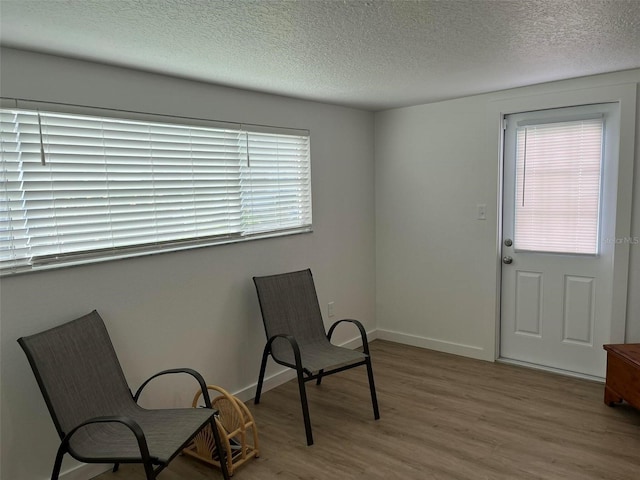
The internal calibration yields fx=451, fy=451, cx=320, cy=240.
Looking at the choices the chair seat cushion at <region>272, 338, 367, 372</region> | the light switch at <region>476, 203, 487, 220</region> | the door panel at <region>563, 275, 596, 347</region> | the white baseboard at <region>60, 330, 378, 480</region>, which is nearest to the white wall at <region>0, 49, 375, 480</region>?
the white baseboard at <region>60, 330, 378, 480</region>

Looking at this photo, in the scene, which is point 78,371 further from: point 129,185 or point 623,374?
point 623,374

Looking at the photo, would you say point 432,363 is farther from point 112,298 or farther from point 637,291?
point 112,298

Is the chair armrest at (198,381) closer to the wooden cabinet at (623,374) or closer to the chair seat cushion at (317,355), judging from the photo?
the chair seat cushion at (317,355)

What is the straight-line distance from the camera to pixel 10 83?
2.06 metres

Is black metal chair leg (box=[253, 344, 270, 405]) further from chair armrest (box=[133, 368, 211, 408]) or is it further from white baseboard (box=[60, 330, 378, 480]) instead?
chair armrest (box=[133, 368, 211, 408])

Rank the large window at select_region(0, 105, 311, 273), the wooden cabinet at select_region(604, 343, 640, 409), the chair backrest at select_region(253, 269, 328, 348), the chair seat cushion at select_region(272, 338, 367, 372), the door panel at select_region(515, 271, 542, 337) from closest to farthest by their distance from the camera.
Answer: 1. the large window at select_region(0, 105, 311, 273)
2. the wooden cabinet at select_region(604, 343, 640, 409)
3. the chair seat cushion at select_region(272, 338, 367, 372)
4. the chair backrest at select_region(253, 269, 328, 348)
5. the door panel at select_region(515, 271, 542, 337)

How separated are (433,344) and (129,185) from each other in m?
2.96

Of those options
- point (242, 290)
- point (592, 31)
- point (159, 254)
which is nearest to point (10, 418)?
point (159, 254)

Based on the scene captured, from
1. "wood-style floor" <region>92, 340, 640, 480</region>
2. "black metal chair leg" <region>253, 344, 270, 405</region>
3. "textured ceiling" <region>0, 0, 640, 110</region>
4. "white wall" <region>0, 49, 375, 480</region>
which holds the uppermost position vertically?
"textured ceiling" <region>0, 0, 640, 110</region>

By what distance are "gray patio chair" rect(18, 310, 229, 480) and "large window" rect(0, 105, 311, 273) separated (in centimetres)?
39

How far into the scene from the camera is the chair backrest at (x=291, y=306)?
10.3ft

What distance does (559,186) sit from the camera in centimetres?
341

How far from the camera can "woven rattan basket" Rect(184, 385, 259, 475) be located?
8.00 feet

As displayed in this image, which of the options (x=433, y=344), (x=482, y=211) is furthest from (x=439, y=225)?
(x=433, y=344)
